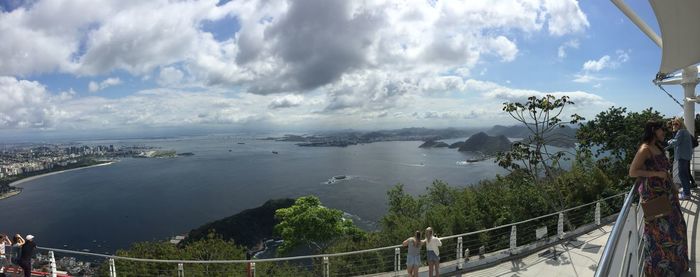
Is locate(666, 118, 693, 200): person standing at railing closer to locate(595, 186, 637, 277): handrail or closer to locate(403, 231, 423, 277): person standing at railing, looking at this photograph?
locate(403, 231, 423, 277): person standing at railing

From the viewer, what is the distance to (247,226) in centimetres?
6184

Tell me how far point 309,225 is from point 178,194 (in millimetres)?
76549

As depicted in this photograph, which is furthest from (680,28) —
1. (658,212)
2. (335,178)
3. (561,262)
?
(335,178)

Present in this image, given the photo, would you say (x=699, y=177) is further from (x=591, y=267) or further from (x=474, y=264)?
(x=474, y=264)

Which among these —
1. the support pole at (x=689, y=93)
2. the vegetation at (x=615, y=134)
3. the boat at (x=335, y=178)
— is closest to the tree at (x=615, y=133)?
the vegetation at (x=615, y=134)

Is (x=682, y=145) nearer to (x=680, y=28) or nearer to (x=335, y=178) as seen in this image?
(x=680, y=28)

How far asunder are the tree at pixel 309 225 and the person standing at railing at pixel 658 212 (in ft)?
82.2

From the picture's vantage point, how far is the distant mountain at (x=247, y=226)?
58275 millimetres

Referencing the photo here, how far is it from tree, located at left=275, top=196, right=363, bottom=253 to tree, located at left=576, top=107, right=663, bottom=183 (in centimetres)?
1608

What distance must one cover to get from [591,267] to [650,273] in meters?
3.94

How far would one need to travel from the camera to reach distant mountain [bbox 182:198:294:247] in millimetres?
58275

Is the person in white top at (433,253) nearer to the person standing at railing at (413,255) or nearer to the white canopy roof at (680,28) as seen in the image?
the person standing at railing at (413,255)

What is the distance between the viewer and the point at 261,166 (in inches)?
5512

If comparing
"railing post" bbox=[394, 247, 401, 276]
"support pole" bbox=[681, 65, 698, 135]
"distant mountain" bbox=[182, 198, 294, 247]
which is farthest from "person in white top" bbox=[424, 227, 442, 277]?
"distant mountain" bbox=[182, 198, 294, 247]
